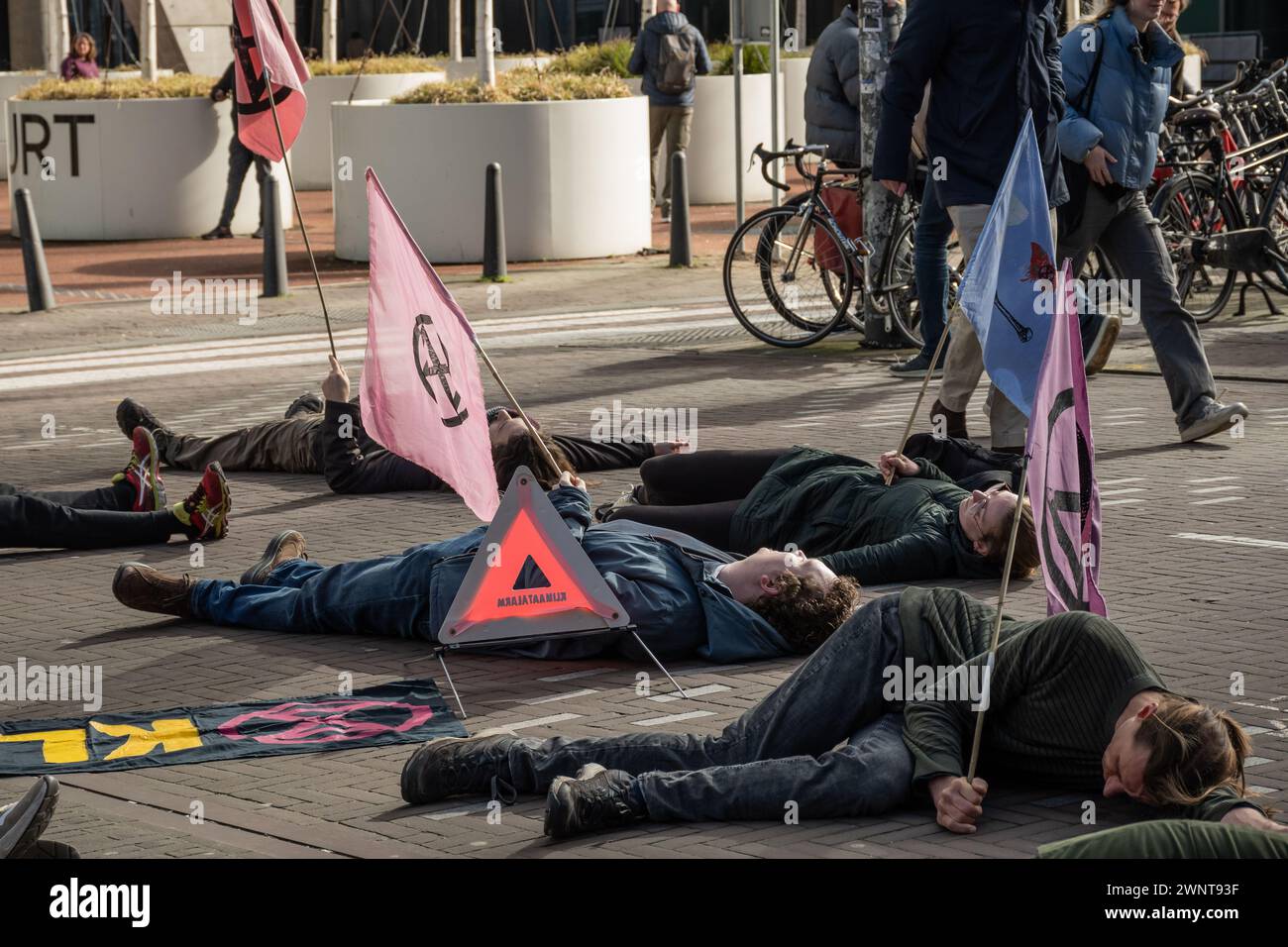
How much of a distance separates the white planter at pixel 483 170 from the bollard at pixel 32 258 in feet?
9.92

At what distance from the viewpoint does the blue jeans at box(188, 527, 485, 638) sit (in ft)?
21.6

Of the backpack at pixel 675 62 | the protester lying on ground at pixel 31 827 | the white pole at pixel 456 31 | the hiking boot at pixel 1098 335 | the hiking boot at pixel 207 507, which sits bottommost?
the hiking boot at pixel 207 507

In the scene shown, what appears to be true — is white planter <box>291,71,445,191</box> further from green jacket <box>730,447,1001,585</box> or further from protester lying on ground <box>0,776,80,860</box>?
protester lying on ground <box>0,776,80,860</box>

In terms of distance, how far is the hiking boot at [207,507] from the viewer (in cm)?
828

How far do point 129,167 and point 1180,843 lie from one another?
19773 mm

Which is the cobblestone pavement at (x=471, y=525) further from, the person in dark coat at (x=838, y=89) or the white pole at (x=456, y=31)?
the white pole at (x=456, y=31)

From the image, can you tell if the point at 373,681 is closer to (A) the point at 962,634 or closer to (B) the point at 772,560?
(B) the point at 772,560

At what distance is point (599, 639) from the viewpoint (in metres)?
6.31

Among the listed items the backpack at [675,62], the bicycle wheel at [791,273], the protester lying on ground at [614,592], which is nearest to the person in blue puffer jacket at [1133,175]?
the bicycle wheel at [791,273]

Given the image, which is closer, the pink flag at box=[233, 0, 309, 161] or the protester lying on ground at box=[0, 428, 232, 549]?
the protester lying on ground at box=[0, 428, 232, 549]

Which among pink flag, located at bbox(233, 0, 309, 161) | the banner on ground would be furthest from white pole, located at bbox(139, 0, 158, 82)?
the banner on ground

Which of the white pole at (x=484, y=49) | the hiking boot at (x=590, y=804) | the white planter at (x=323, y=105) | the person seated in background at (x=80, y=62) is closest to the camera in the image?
the hiking boot at (x=590, y=804)
